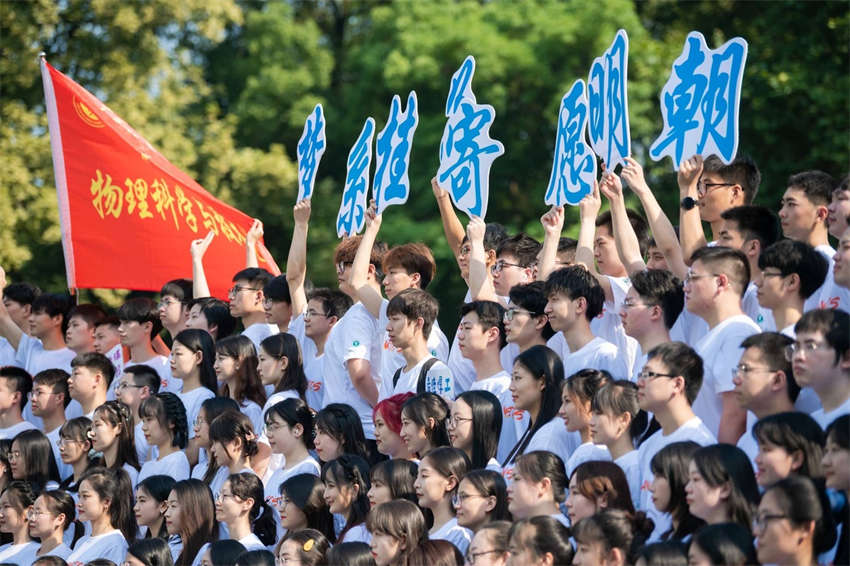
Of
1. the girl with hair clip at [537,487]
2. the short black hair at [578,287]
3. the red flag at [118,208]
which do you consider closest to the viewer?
the girl with hair clip at [537,487]

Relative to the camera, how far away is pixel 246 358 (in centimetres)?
717

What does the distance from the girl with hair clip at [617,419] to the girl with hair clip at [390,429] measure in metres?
1.21

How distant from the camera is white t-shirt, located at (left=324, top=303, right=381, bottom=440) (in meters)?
6.94

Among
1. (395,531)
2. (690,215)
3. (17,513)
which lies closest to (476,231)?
(690,215)

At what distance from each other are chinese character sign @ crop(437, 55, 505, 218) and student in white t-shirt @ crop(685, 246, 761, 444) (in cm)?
174

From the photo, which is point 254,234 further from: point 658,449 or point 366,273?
point 658,449

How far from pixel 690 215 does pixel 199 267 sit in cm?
361

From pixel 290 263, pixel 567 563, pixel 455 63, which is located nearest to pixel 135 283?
pixel 290 263

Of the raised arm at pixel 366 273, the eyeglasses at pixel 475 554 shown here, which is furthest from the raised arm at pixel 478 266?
the eyeglasses at pixel 475 554

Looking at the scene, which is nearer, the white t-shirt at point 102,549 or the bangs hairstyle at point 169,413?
the white t-shirt at point 102,549

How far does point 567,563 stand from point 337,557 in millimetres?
1147

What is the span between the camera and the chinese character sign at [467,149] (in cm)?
680

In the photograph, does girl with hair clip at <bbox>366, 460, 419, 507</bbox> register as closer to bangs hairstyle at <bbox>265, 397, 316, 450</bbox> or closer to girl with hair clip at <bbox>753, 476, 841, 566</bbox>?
bangs hairstyle at <bbox>265, 397, 316, 450</bbox>

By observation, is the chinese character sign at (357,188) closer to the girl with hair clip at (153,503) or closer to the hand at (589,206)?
the hand at (589,206)
